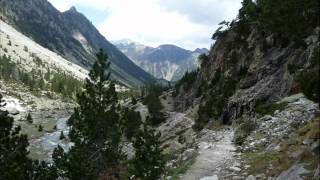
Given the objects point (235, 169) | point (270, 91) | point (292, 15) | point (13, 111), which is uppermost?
point (292, 15)

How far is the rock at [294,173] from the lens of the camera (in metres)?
19.1

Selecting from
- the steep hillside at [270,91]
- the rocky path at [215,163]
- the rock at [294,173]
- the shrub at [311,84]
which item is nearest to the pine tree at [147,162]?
the rocky path at [215,163]

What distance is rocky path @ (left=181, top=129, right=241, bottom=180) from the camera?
26672mm

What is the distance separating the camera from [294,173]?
19.7 m

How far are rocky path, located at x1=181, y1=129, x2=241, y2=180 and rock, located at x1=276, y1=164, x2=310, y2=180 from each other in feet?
15.3

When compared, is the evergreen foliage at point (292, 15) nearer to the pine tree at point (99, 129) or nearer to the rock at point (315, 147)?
the rock at point (315, 147)

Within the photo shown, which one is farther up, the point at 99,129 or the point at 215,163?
the point at 99,129

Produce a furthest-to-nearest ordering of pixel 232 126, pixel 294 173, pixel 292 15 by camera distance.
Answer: pixel 232 126 → pixel 292 15 → pixel 294 173

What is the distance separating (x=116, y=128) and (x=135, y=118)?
4448 cm

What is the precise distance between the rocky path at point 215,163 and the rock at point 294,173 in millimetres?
4677

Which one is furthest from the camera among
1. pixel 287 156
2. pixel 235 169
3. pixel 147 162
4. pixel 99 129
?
pixel 99 129

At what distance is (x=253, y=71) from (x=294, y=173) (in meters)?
38.5

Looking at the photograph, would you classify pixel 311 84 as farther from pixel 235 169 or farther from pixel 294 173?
pixel 235 169

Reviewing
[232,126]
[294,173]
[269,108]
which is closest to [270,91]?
[232,126]
